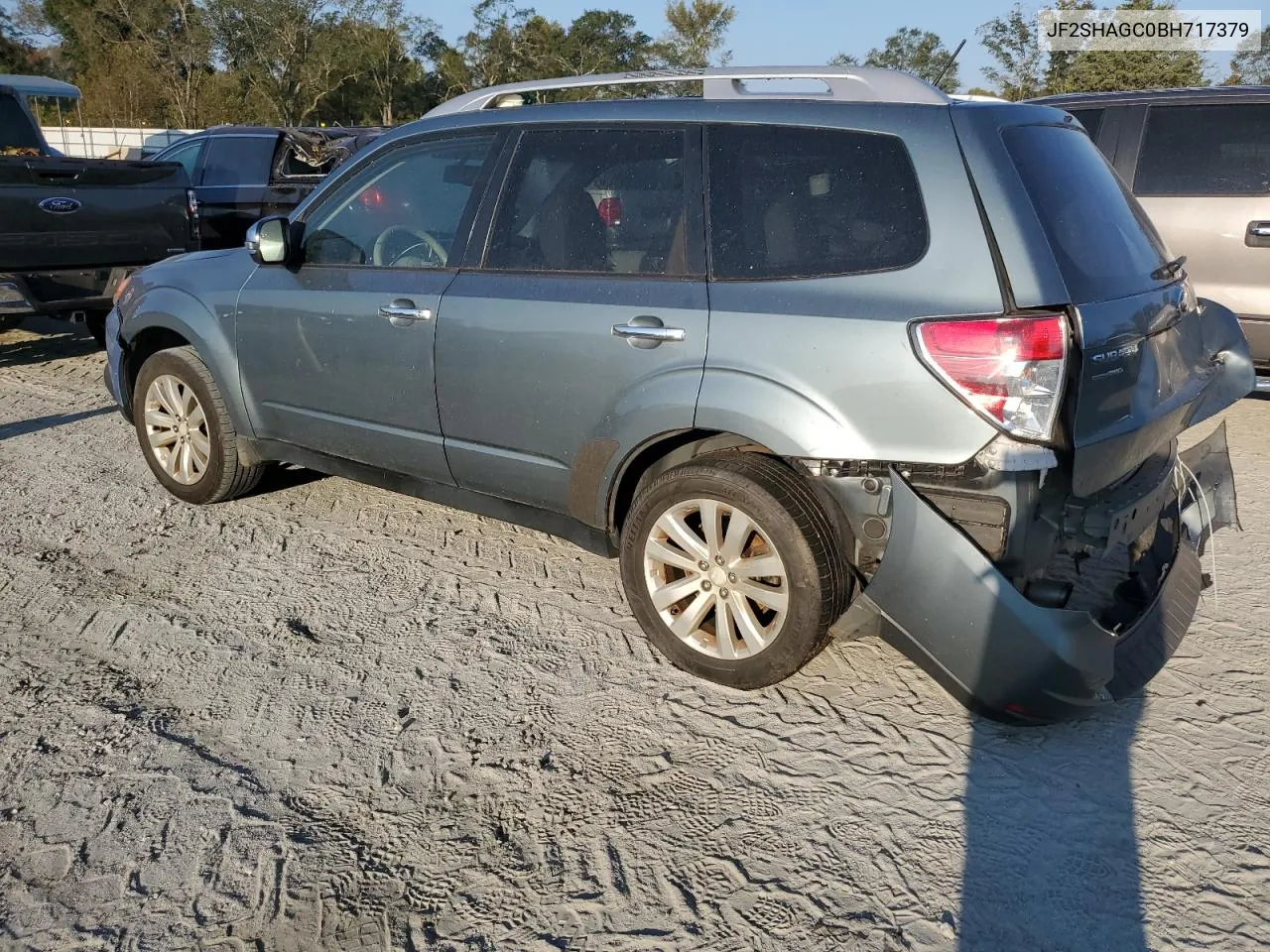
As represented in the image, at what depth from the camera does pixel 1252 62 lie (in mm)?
31719

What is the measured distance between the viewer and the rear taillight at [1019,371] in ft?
9.10

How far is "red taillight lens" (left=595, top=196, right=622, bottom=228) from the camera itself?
3.63m

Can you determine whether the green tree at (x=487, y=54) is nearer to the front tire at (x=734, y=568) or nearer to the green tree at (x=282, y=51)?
the green tree at (x=282, y=51)

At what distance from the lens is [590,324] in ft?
11.6

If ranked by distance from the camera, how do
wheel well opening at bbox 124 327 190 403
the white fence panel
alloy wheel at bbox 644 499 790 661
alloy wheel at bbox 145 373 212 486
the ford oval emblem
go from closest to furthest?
alloy wheel at bbox 644 499 790 661 < alloy wheel at bbox 145 373 212 486 < wheel well opening at bbox 124 327 190 403 < the ford oval emblem < the white fence panel

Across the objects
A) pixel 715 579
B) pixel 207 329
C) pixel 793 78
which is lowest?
pixel 715 579

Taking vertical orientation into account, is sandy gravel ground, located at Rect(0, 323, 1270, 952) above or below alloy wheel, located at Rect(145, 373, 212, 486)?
below

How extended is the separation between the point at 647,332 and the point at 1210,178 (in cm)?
443

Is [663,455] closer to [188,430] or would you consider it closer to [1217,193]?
[188,430]

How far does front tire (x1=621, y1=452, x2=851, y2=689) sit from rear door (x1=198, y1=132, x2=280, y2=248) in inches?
370

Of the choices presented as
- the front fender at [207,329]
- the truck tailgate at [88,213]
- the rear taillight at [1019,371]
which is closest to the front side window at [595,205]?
the rear taillight at [1019,371]

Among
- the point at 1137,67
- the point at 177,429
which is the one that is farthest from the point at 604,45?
the point at 177,429

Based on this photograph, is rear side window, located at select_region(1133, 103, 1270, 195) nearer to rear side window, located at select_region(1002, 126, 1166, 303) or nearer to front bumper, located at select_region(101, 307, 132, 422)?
rear side window, located at select_region(1002, 126, 1166, 303)

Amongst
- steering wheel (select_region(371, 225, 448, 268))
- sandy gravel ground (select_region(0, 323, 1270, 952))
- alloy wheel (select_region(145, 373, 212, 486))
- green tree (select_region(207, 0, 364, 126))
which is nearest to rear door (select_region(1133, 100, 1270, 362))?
sandy gravel ground (select_region(0, 323, 1270, 952))
